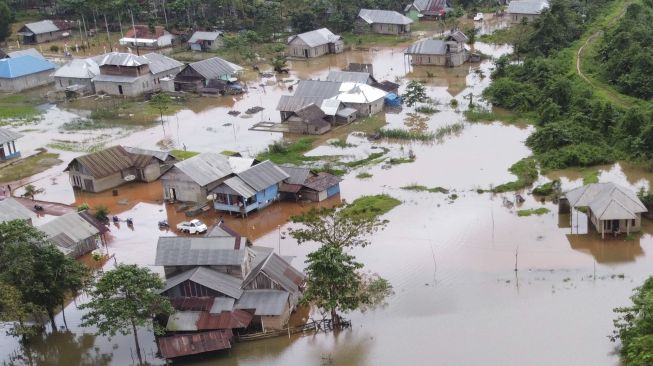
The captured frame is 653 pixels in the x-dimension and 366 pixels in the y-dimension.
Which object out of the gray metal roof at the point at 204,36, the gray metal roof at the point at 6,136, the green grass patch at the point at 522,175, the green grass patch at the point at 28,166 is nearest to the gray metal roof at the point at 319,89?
the green grass patch at the point at 522,175

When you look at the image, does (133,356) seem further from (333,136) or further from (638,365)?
(333,136)

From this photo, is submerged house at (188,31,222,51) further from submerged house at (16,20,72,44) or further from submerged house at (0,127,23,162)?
submerged house at (0,127,23,162)

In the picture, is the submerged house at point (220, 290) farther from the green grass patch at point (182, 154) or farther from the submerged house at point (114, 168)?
the green grass patch at point (182, 154)

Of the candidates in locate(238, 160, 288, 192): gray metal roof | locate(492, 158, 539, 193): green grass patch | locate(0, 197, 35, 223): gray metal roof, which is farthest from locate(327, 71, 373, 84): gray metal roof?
locate(0, 197, 35, 223): gray metal roof

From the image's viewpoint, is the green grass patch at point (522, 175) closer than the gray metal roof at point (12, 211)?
No

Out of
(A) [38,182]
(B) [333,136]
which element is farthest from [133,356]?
(B) [333,136]
